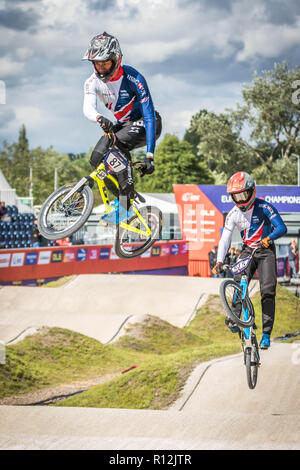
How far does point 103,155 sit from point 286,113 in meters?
27.4

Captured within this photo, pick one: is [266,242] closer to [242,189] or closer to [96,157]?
[242,189]

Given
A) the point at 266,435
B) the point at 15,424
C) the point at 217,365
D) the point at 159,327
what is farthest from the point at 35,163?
the point at 159,327

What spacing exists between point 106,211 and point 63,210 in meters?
0.84

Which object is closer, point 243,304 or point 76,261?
point 243,304

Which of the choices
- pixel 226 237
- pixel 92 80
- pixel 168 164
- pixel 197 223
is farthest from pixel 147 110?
pixel 168 164

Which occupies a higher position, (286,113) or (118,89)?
(286,113)

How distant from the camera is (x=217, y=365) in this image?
25672mm

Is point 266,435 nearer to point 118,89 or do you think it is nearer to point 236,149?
point 118,89

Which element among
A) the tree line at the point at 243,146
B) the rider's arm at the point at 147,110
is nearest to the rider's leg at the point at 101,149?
the rider's arm at the point at 147,110

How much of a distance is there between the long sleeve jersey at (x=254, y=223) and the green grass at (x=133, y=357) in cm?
932

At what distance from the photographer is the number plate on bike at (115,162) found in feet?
30.9

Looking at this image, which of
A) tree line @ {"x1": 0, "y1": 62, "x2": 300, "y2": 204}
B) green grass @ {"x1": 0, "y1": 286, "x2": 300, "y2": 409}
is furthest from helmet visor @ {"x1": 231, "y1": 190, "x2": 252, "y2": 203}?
tree line @ {"x1": 0, "y1": 62, "x2": 300, "y2": 204}

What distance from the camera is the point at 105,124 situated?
9109 millimetres

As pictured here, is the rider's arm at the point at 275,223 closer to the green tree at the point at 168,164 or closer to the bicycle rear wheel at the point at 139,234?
the bicycle rear wheel at the point at 139,234
